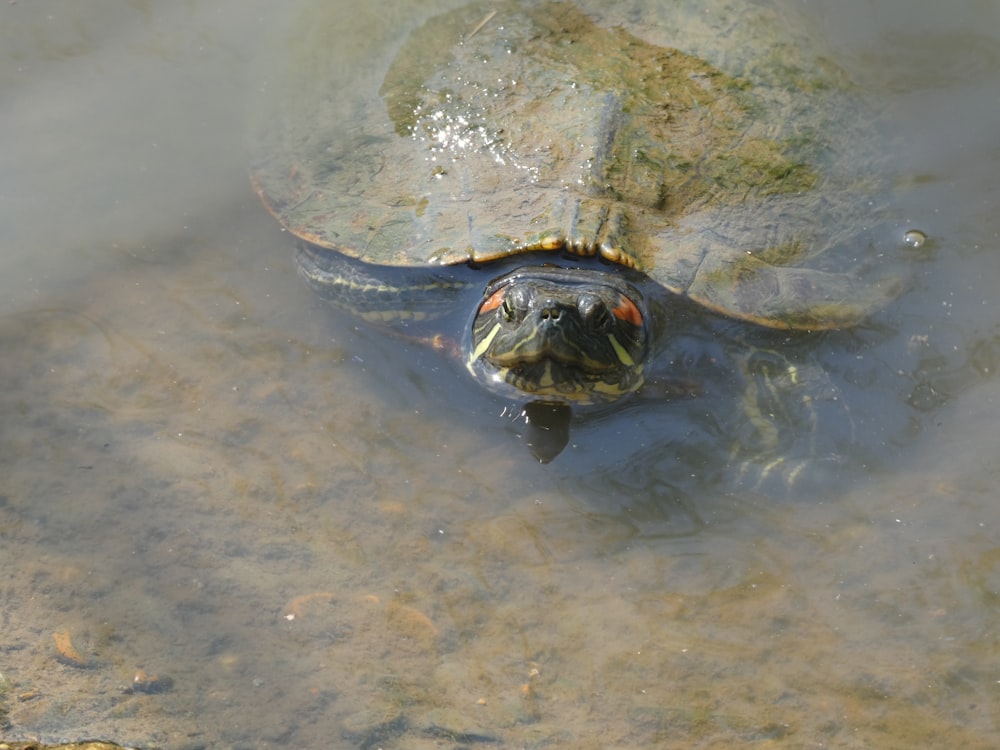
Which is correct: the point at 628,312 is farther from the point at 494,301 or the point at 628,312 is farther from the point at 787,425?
the point at 787,425

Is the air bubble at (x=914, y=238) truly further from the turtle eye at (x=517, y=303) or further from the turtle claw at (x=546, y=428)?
the turtle eye at (x=517, y=303)

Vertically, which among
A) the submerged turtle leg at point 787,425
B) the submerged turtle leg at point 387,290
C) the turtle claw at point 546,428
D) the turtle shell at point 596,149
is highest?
the turtle shell at point 596,149

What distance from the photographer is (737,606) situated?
11.6 feet

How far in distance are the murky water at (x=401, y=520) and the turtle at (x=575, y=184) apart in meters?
0.29

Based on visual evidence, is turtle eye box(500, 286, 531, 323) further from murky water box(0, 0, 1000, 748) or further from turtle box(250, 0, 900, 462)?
murky water box(0, 0, 1000, 748)

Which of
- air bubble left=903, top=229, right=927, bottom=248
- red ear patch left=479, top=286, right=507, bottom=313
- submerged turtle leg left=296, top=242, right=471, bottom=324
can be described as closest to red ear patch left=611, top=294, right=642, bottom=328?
red ear patch left=479, top=286, right=507, bottom=313

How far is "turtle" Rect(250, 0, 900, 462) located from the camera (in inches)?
165

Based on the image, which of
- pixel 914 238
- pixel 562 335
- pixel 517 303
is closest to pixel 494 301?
pixel 517 303

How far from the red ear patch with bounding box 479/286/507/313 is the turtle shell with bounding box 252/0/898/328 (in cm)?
27

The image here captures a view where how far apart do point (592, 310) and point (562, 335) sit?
17 cm

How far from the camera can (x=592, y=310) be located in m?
4.08

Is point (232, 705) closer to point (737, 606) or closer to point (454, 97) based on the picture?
point (737, 606)

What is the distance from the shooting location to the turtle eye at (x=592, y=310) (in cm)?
408

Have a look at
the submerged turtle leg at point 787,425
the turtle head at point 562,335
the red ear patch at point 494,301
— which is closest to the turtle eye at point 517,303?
the turtle head at point 562,335
